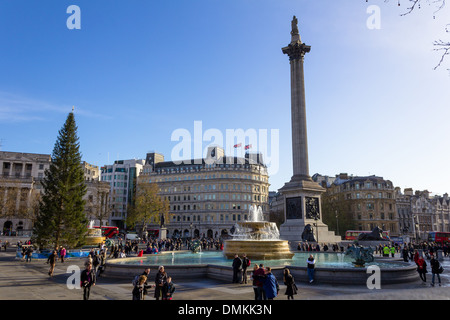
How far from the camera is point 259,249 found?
2056 cm

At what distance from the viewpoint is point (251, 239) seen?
22625 millimetres

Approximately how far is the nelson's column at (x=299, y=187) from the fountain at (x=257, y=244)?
14.8 metres

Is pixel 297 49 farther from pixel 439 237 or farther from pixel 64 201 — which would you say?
pixel 439 237

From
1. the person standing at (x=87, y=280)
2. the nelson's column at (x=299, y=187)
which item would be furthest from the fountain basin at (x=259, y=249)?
the nelson's column at (x=299, y=187)

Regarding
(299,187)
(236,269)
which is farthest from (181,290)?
(299,187)

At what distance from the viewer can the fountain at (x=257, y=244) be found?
2059 cm

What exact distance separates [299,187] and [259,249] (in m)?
20.3

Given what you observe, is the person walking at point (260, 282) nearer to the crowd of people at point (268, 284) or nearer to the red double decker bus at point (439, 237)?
the crowd of people at point (268, 284)

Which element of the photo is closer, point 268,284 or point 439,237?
point 268,284

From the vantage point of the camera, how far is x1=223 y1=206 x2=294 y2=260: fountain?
20594mm
